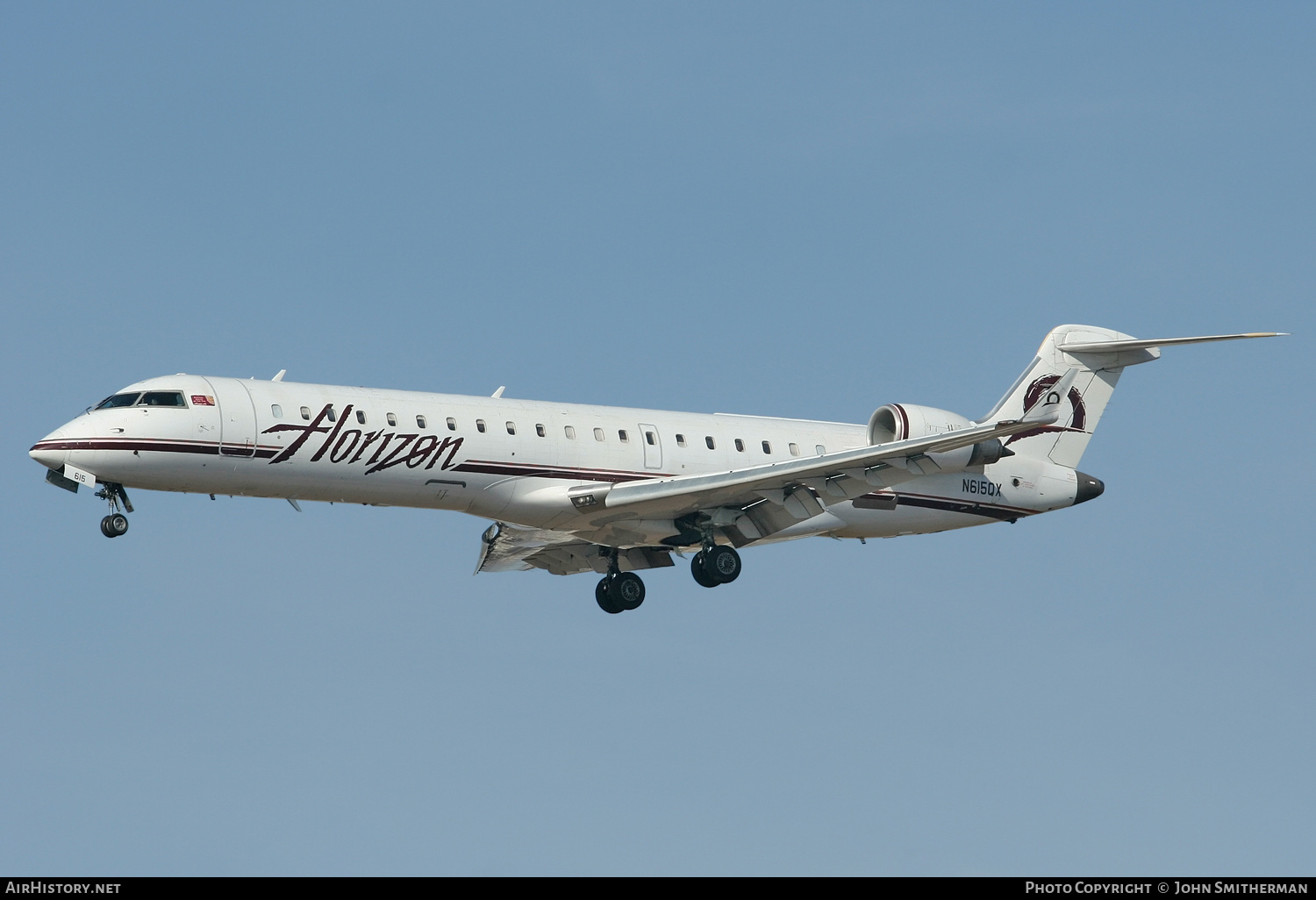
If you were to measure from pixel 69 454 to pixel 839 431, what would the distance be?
13815 mm

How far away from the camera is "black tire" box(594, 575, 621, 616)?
1276 inches

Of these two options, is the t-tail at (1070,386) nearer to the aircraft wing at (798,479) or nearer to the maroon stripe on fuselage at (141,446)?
the aircraft wing at (798,479)

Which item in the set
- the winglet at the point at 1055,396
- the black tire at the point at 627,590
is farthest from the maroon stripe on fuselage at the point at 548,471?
the winglet at the point at 1055,396

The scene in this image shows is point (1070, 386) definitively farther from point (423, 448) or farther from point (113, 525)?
point (113, 525)

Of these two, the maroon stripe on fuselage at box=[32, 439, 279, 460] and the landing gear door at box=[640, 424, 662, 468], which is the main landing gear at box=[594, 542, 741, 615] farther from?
the maroon stripe on fuselage at box=[32, 439, 279, 460]

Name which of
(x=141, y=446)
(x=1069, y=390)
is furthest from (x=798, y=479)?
(x=141, y=446)

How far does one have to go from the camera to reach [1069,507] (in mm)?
34562

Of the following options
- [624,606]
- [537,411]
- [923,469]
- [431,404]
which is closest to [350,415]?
[431,404]

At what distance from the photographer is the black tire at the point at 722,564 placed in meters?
30.6

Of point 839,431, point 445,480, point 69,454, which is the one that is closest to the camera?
point 69,454

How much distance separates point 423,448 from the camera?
28766 millimetres

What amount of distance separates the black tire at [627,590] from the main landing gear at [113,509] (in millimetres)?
8938

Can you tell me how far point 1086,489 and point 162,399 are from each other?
17397 millimetres
